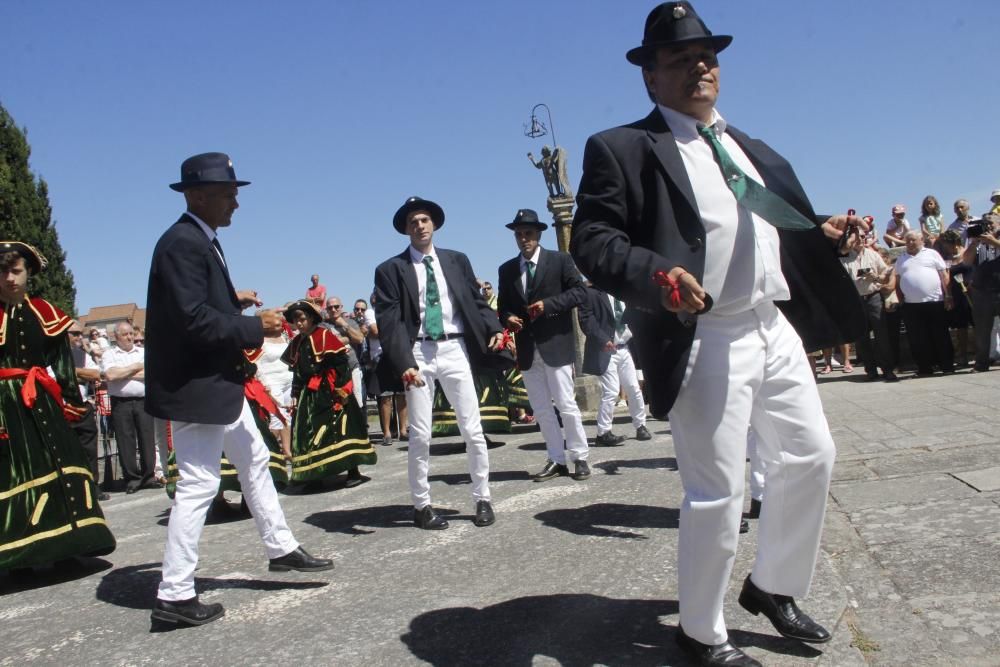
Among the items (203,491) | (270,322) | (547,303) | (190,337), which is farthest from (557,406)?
(190,337)

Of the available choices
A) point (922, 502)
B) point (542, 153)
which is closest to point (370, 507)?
point (922, 502)

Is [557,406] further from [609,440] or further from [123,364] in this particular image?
[123,364]

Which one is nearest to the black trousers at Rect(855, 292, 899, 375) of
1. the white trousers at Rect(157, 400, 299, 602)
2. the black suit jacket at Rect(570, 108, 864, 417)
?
the white trousers at Rect(157, 400, 299, 602)

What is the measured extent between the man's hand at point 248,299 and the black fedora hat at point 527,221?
3.43 m

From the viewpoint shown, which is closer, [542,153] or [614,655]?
[614,655]

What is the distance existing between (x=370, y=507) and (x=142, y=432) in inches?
176

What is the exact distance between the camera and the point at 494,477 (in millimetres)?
7824

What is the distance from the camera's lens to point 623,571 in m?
4.23

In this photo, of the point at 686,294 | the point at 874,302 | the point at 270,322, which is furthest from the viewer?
the point at 874,302

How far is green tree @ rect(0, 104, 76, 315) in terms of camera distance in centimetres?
2617

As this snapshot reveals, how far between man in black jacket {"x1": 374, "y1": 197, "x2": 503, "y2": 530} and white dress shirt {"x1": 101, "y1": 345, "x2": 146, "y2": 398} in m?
5.05

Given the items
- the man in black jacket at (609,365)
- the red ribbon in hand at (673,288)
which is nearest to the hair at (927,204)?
the man in black jacket at (609,365)

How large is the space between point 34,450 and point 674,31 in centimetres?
447

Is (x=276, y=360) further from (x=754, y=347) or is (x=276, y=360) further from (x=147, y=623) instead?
(x=754, y=347)
